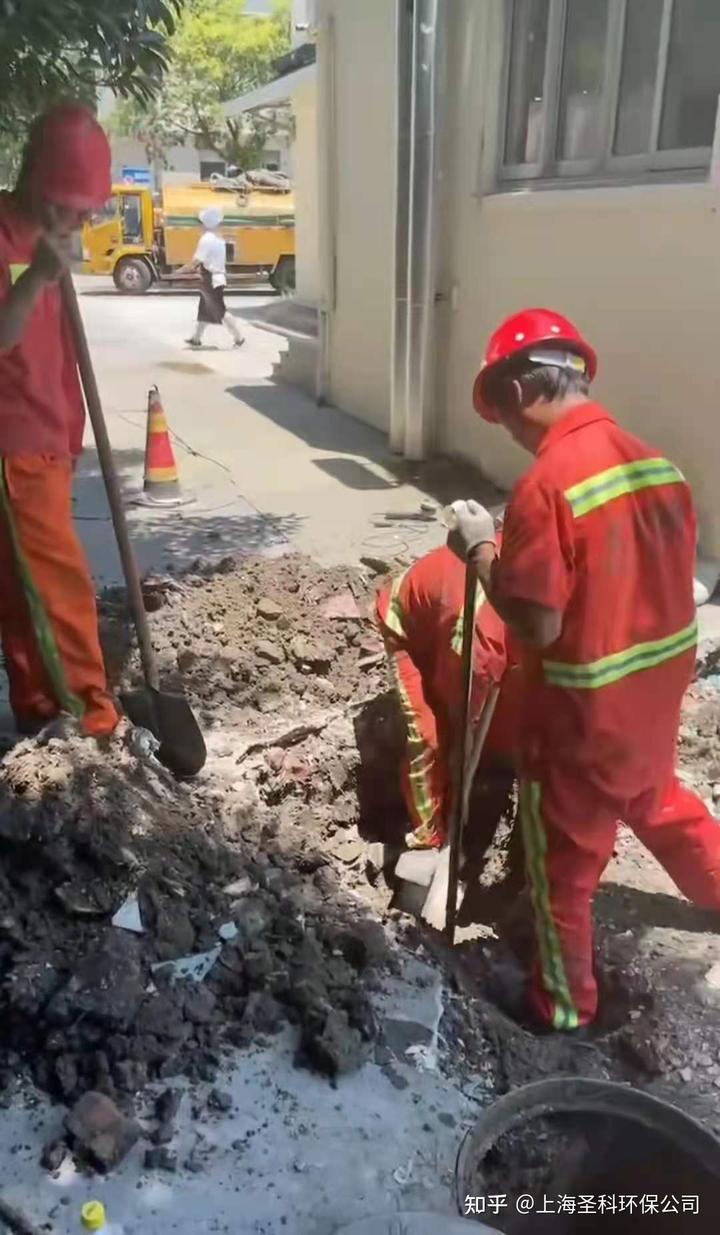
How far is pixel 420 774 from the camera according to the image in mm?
3539

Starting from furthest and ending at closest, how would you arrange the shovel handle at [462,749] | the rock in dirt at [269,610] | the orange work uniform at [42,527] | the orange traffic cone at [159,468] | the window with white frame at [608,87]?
the orange traffic cone at [159,468], the window with white frame at [608,87], the rock in dirt at [269,610], the orange work uniform at [42,527], the shovel handle at [462,749]

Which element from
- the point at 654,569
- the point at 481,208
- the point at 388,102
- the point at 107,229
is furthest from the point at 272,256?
the point at 654,569

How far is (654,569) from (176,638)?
2.53 metres

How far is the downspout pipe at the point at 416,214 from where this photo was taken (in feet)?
23.5

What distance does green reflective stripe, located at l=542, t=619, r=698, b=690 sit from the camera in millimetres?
2469

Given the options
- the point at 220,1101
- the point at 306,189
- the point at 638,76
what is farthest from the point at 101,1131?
the point at 306,189

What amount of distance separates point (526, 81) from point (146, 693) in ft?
15.8

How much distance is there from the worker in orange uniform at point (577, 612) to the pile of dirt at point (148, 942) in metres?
0.51

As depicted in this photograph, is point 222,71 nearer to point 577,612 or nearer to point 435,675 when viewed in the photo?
point 435,675

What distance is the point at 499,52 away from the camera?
22.0 ft

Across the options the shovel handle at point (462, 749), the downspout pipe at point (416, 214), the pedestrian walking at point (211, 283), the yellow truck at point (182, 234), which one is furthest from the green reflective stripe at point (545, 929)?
the yellow truck at point (182, 234)

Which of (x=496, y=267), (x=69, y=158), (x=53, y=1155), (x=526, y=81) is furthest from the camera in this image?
(x=496, y=267)

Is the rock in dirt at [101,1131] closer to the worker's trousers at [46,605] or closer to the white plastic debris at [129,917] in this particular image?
the white plastic debris at [129,917]

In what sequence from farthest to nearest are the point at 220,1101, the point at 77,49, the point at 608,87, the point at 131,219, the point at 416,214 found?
the point at 131,219
the point at 416,214
the point at 608,87
the point at 77,49
the point at 220,1101
